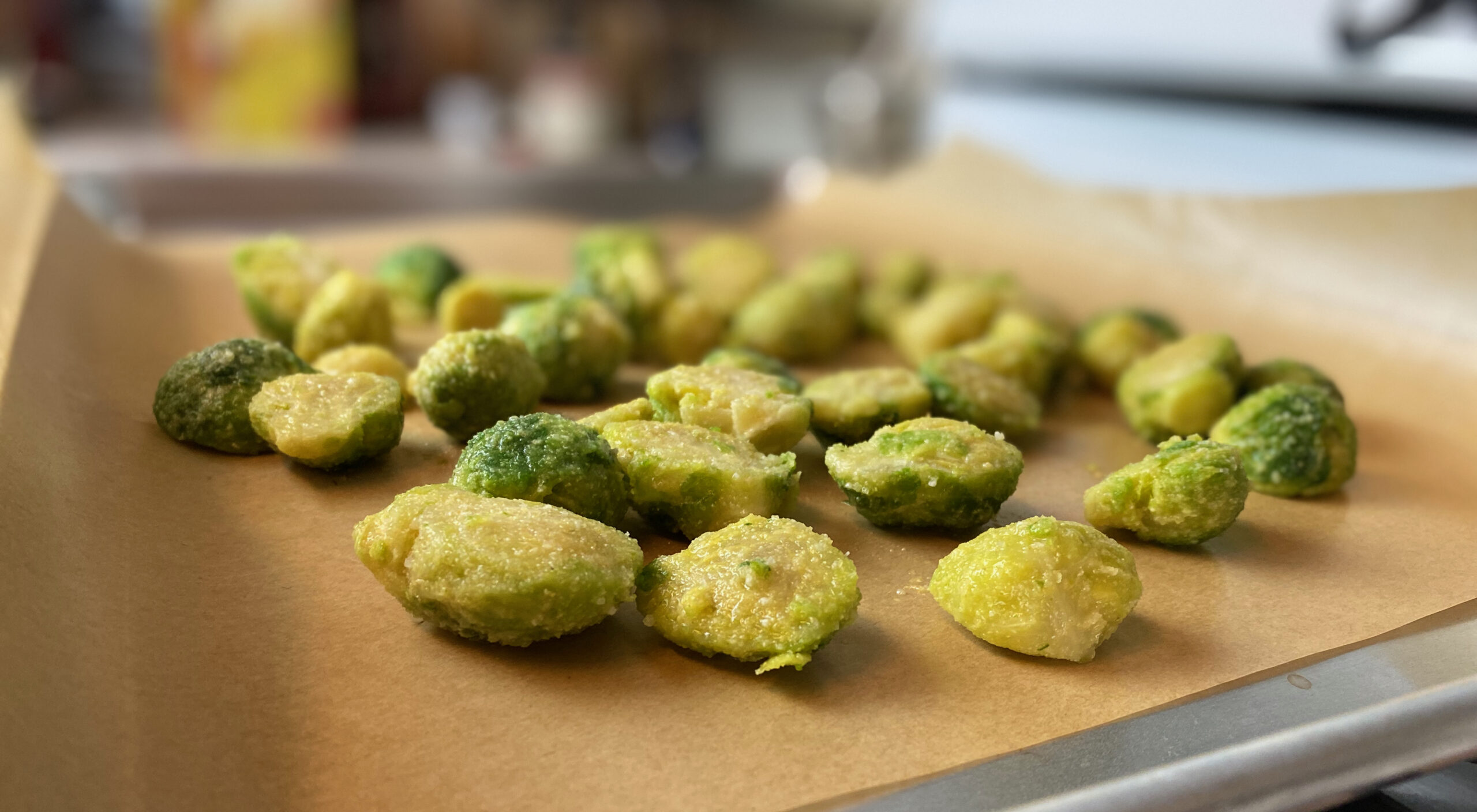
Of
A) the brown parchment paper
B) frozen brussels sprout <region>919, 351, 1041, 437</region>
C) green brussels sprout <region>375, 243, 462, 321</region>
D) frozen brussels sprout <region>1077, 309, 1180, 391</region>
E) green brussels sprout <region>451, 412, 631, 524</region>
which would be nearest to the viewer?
the brown parchment paper

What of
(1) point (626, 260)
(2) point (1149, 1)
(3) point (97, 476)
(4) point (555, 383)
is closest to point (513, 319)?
(4) point (555, 383)

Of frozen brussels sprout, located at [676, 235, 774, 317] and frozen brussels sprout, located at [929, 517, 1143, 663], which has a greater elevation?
frozen brussels sprout, located at [929, 517, 1143, 663]

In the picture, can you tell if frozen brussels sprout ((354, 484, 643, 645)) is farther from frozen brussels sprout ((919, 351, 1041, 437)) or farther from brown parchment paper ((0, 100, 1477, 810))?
frozen brussels sprout ((919, 351, 1041, 437))

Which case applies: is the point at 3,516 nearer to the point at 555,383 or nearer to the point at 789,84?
the point at 555,383

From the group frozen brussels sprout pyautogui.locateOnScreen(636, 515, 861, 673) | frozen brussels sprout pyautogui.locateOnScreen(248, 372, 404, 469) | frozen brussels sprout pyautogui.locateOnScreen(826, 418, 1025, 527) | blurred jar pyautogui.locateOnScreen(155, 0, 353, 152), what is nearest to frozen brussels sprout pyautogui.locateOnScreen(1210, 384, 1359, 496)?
frozen brussels sprout pyautogui.locateOnScreen(826, 418, 1025, 527)

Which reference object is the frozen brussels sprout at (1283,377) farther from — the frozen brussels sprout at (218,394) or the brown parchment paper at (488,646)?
the frozen brussels sprout at (218,394)
